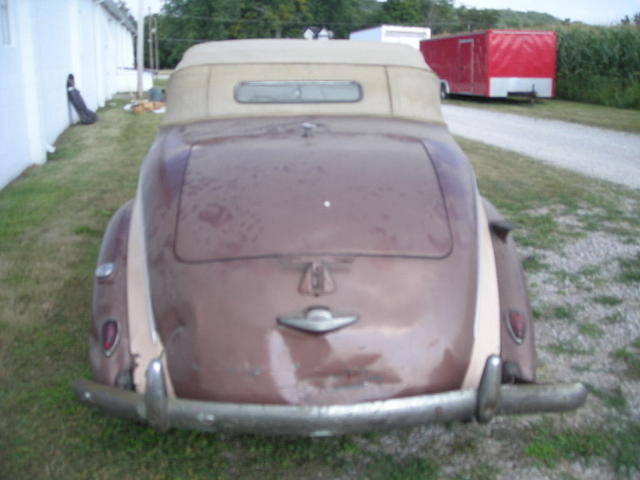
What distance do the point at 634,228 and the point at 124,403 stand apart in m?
5.37

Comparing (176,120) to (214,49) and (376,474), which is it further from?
(376,474)

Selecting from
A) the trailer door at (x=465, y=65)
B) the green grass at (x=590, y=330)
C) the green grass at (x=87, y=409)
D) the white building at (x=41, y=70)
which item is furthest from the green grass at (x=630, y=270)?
the trailer door at (x=465, y=65)

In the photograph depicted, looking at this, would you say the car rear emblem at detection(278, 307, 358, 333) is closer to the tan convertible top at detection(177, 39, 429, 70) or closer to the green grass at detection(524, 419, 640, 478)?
the green grass at detection(524, 419, 640, 478)

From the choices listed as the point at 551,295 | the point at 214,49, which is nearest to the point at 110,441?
the point at 214,49

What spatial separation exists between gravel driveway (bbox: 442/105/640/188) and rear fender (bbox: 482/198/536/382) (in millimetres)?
5883

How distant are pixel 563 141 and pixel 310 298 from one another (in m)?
11.3

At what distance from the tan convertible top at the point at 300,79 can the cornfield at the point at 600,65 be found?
712 inches

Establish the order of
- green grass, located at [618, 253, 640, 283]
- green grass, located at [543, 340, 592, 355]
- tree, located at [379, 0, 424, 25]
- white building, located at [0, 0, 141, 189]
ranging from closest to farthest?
1. green grass, located at [543, 340, 592, 355]
2. green grass, located at [618, 253, 640, 283]
3. white building, located at [0, 0, 141, 189]
4. tree, located at [379, 0, 424, 25]

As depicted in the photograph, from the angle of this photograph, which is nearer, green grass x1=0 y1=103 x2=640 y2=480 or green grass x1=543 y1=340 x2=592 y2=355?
green grass x1=0 y1=103 x2=640 y2=480

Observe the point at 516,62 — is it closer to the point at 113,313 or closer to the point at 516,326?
the point at 516,326

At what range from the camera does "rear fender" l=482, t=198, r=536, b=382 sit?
2871mm

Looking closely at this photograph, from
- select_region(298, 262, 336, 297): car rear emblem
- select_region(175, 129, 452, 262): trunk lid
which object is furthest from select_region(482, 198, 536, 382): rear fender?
select_region(298, 262, 336, 297): car rear emblem

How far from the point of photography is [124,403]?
103 inches

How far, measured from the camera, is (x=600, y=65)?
2311cm
